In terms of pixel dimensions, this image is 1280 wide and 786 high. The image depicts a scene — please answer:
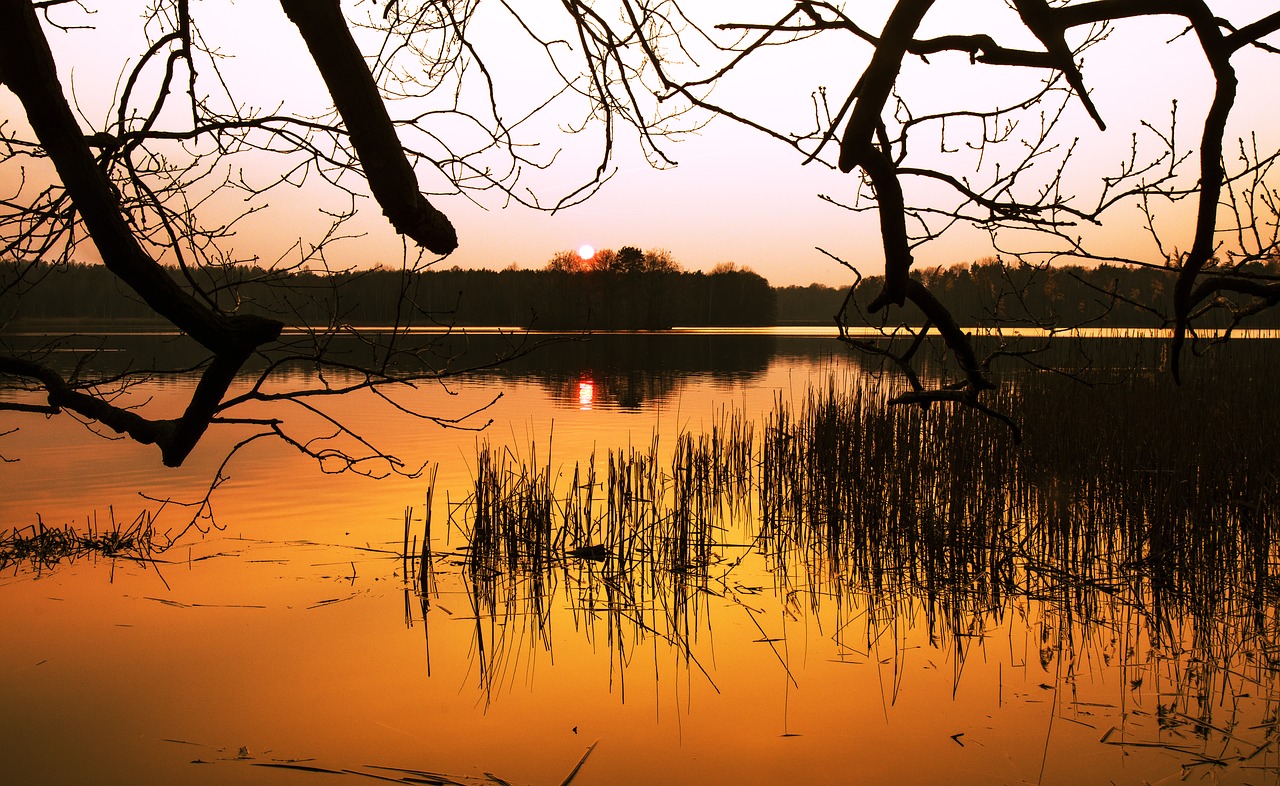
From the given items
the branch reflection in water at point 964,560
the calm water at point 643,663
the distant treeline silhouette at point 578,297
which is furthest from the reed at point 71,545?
the distant treeline silhouette at point 578,297

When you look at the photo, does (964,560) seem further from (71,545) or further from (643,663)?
(71,545)

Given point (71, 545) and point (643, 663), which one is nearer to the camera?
point (643, 663)

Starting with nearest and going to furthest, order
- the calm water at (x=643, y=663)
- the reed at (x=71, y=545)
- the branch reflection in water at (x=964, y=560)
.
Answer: the calm water at (x=643, y=663)
the branch reflection in water at (x=964, y=560)
the reed at (x=71, y=545)

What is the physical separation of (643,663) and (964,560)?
7.22ft

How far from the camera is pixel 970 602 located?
4805mm

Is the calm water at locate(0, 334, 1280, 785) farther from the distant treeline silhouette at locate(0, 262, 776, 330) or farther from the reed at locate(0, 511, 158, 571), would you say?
the distant treeline silhouette at locate(0, 262, 776, 330)

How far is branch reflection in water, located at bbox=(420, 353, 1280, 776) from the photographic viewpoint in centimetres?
390

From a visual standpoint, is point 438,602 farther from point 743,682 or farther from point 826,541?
point 826,541

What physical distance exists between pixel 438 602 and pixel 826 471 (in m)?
3.27

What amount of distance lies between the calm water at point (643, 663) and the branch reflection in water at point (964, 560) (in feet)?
0.08

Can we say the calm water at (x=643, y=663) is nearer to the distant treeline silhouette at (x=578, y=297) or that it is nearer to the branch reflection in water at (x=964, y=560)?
the branch reflection in water at (x=964, y=560)

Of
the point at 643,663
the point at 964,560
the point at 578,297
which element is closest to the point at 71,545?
the point at 643,663

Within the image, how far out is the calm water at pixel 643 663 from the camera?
324cm

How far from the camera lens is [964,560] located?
5305mm
